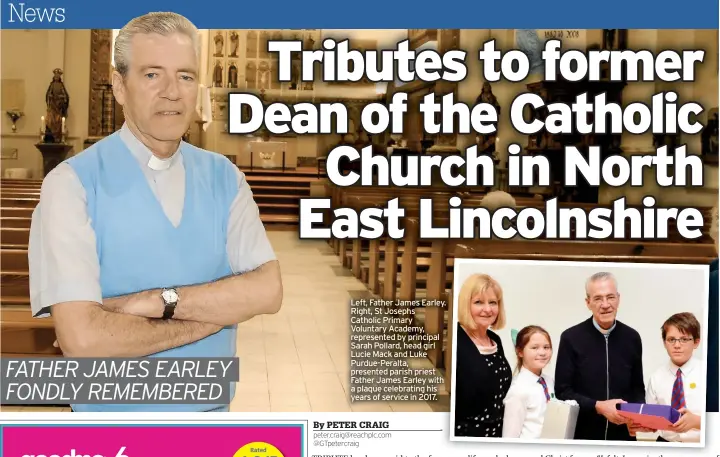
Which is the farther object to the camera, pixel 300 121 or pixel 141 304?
pixel 300 121

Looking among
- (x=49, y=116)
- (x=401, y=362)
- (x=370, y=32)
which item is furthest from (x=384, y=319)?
(x=49, y=116)

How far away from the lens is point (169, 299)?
3.24 metres

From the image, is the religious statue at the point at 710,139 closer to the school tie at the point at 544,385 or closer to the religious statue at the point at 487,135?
the religious statue at the point at 487,135

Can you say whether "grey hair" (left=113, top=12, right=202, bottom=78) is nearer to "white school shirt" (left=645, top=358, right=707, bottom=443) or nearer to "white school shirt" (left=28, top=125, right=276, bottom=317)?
"white school shirt" (left=28, top=125, right=276, bottom=317)

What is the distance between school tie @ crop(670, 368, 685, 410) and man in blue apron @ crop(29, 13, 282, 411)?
1374mm

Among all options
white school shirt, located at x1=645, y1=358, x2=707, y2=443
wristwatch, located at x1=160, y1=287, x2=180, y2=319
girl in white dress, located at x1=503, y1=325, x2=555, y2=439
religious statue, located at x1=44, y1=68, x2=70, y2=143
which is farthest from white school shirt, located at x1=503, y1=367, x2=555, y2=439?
religious statue, located at x1=44, y1=68, x2=70, y2=143

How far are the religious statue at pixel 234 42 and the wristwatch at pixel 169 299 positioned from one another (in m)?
0.78

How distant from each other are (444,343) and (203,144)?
103 cm

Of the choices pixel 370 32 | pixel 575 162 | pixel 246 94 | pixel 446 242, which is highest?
pixel 370 32

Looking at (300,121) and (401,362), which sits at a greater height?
(300,121)

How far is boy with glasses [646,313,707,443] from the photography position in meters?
3.33

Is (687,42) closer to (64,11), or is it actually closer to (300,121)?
(300,121)

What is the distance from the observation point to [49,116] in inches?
133

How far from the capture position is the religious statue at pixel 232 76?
328cm
